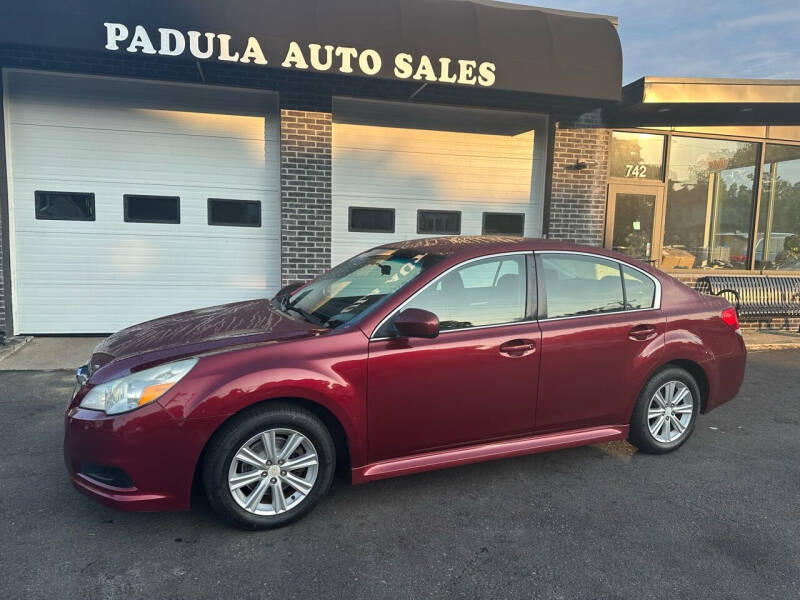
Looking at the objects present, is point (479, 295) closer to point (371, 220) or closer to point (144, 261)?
point (371, 220)

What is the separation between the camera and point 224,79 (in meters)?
7.50

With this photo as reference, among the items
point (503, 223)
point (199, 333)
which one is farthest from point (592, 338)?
point (503, 223)

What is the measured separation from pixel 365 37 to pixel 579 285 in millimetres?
4507

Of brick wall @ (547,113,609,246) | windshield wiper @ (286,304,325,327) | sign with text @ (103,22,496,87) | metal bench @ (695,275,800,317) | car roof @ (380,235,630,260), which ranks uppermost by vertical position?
sign with text @ (103,22,496,87)

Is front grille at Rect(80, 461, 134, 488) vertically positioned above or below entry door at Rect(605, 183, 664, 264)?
below

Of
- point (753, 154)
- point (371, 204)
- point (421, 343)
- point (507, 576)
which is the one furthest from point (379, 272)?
point (753, 154)

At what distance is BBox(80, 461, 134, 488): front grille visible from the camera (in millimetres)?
2811

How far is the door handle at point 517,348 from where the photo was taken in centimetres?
348

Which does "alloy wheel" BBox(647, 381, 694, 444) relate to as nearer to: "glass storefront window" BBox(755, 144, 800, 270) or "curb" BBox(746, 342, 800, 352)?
"curb" BBox(746, 342, 800, 352)

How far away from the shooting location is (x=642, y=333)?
3.95 meters

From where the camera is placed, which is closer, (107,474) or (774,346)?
(107,474)

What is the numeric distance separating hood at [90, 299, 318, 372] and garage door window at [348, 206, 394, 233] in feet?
15.4

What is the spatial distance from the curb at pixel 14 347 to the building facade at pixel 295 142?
21cm

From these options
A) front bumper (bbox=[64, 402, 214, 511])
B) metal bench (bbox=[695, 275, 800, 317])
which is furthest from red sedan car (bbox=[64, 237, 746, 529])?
metal bench (bbox=[695, 275, 800, 317])
